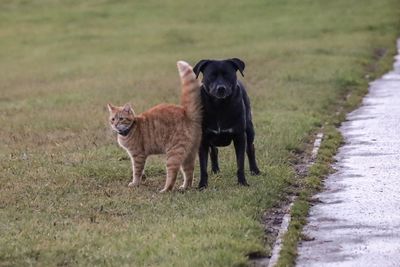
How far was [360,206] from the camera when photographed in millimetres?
9227

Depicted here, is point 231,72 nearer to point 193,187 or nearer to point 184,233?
point 193,187

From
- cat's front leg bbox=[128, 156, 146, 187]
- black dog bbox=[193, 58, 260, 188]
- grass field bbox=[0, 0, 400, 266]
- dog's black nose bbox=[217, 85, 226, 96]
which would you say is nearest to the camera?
grass field bbox=[0, 0, 400, 266]

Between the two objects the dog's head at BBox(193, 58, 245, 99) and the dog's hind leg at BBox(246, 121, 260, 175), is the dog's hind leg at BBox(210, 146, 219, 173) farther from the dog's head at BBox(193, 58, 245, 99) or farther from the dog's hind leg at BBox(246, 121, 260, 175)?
the dog's head at BBox(193, 58, 245, 99)

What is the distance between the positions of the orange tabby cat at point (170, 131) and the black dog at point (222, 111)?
11 cm

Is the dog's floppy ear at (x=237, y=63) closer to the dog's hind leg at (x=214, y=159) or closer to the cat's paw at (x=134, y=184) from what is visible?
the dog's hind leg at (x=214, y=159)

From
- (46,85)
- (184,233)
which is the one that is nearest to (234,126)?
(184,233)

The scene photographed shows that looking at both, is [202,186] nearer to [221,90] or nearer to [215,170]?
[215,170]

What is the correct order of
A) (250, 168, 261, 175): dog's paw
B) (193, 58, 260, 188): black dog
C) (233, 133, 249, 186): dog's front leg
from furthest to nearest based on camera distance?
1. (250, 168, 261, 175): dog's paw
2. (233, 133, 249, 186): dog's front leg
3. (193, 58, 260, 188): black dog

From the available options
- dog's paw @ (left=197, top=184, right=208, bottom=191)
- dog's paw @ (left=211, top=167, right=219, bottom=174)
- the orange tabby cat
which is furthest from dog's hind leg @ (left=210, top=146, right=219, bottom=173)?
dog's paw @ (left=197, top=184, right=208, bottom=191)

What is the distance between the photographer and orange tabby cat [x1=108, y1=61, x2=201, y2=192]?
33.1 feet

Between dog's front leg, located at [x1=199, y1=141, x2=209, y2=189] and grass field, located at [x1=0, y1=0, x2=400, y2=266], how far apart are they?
0.56 ft

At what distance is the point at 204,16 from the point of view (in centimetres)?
4197

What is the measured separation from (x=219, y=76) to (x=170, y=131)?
2.71 ft

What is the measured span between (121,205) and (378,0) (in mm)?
A: 36201
